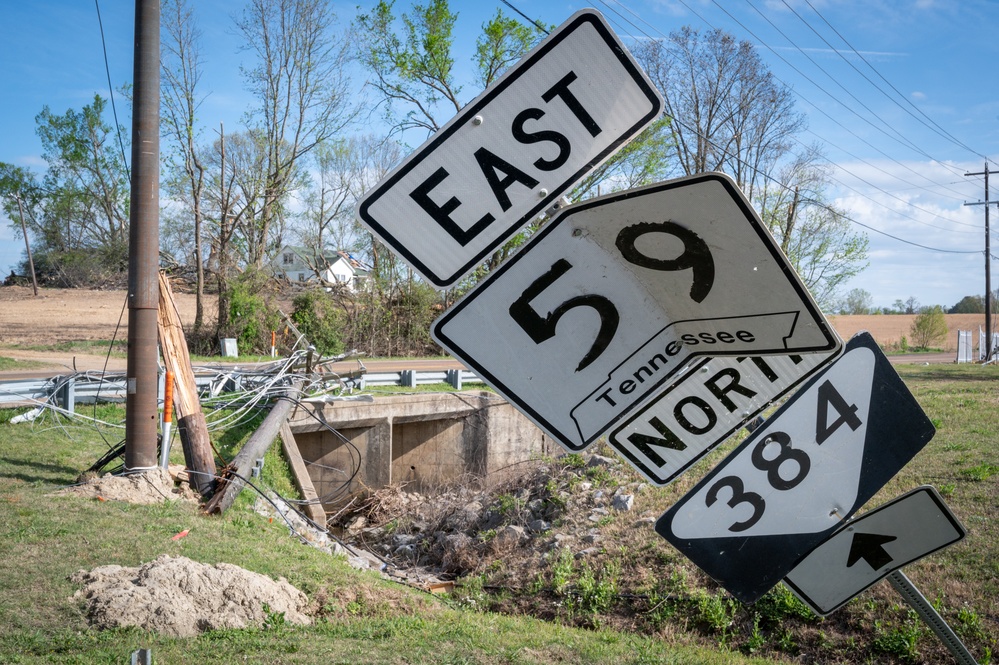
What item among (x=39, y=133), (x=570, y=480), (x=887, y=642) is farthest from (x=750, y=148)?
(x=39, y=133)

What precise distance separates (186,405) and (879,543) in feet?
30.2

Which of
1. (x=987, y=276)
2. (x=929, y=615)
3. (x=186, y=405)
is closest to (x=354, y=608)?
(x=186, y=405)

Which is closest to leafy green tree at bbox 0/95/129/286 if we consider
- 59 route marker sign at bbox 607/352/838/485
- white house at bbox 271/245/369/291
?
white house at bbox 271/245/369/291

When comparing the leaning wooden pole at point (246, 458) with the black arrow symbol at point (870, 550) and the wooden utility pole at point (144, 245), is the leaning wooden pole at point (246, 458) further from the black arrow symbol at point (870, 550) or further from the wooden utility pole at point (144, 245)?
the black arrow symbol at point (870, 550)

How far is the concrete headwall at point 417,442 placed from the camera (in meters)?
17.3

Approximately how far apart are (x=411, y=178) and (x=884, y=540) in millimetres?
2430

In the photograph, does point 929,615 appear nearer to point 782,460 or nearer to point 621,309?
point 782,460

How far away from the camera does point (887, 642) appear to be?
7.29 meters

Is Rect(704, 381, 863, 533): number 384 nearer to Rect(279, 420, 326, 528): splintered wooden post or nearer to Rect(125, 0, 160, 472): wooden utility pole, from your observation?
Rect(125, 0, 160, 472): wooden utility pole

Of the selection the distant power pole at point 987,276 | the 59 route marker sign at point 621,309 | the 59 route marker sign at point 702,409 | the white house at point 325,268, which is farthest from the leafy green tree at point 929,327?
the 59 route marker sign at point 621,309

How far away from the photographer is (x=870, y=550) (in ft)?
10.4

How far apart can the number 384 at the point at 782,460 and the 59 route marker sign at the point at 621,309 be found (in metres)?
0.93

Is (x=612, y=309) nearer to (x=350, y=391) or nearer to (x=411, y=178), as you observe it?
(x=411, y=178)

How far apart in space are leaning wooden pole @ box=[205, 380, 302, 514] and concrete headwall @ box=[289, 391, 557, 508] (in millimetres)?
3040
